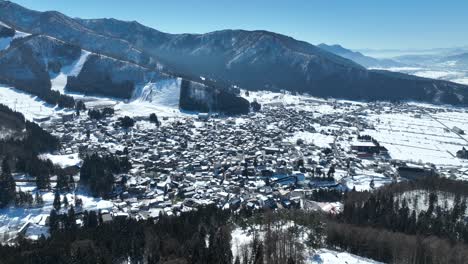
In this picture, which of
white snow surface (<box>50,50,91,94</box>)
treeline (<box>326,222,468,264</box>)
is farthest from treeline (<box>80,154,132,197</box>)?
white snow surface (<box>50,50,91,94</box>)

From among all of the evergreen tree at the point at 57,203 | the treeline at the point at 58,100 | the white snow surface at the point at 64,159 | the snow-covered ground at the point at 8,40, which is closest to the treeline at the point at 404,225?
the evergreen tree at the point at 57,203

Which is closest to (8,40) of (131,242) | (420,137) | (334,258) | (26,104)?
(26,104)

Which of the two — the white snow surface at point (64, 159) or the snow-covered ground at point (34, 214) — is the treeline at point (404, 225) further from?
the white snow surface at point (64, 159)

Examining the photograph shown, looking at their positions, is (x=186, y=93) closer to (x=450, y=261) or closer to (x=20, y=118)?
(x=20, y=118)

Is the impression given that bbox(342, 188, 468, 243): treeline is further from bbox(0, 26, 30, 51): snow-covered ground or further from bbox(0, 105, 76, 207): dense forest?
bbox(0, 26, 30, 51): snow-covered ground

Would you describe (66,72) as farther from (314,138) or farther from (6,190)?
(6,190)
